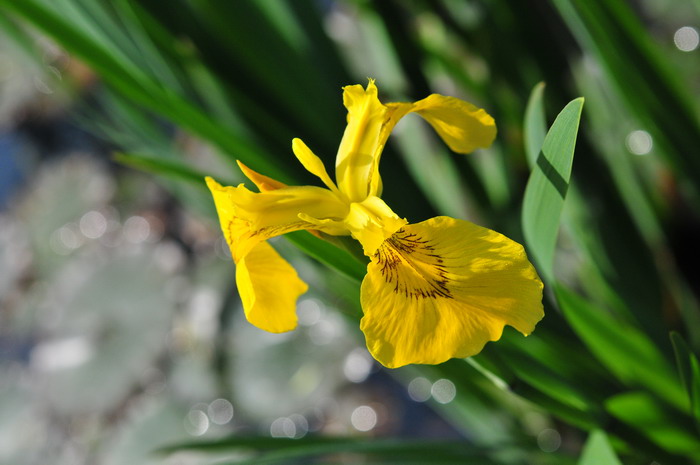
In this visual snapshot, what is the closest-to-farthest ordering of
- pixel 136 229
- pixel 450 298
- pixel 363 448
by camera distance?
pixel 450 298 < pixel 363 448 < pixel 136 229

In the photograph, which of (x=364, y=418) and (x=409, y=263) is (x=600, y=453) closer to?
(x=409, y=263)

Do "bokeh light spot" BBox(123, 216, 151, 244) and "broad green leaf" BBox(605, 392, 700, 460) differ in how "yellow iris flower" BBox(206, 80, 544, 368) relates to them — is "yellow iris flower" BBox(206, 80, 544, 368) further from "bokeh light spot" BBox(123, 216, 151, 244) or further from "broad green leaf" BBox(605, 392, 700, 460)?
"bokeh light spot" BBox(123, 216, 151, 244)

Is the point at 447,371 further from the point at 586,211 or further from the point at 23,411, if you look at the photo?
the point at 23,411

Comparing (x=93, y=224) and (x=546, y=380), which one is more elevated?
(x=93, y=224)

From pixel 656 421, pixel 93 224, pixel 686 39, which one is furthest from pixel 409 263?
pixel 93 224

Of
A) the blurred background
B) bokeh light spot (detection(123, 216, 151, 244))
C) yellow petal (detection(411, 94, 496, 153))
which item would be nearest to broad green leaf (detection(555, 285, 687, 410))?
the blurred background

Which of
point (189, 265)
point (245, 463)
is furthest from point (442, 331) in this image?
point (189, 265)
